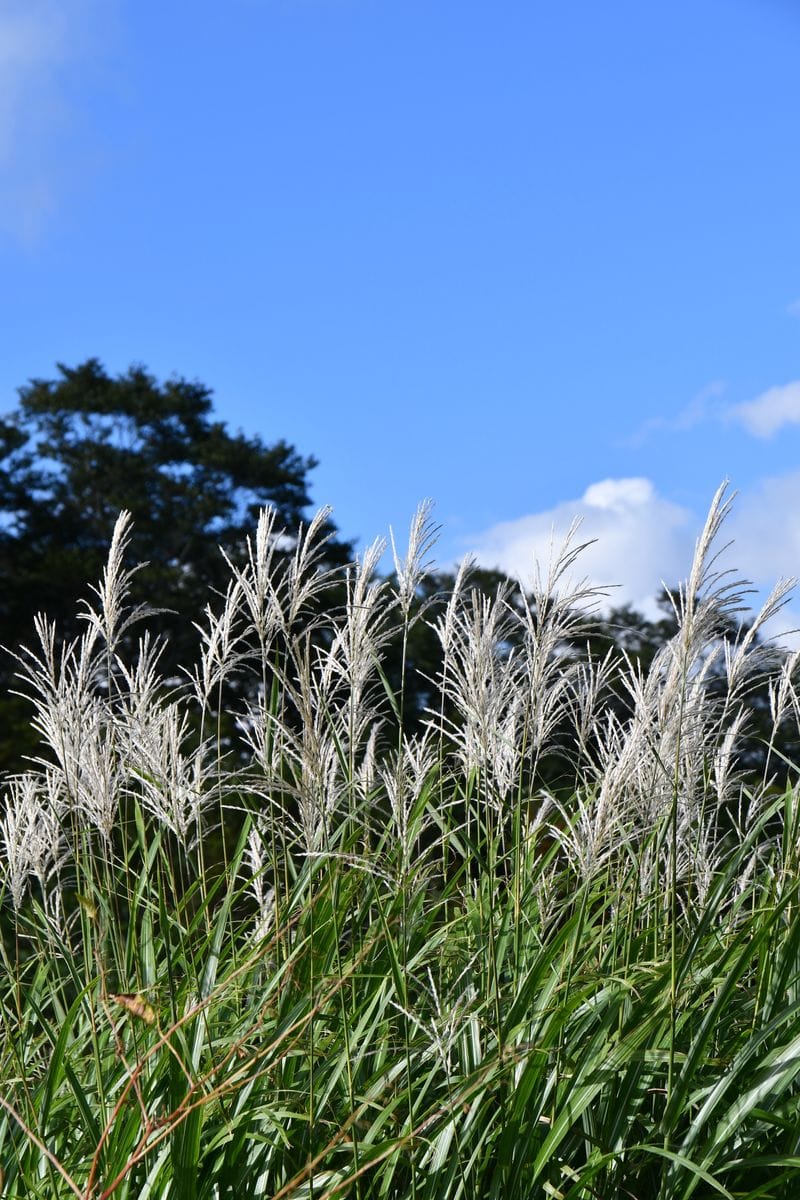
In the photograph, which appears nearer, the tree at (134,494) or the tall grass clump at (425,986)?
the tall grass clump at (425,986)

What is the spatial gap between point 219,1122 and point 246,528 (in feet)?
61.5

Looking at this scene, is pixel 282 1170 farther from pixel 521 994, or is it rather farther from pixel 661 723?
pixel 661 723

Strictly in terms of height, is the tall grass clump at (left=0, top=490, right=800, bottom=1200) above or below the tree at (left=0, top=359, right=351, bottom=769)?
below

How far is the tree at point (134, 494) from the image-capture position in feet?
63.0

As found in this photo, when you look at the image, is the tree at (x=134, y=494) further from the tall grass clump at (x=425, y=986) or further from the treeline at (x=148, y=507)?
the tall grass clump at (x=425, y=986)

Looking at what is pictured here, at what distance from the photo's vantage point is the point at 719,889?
2318 millimetres

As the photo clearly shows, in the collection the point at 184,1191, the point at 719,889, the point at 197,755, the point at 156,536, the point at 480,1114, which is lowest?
the point at 184,1191

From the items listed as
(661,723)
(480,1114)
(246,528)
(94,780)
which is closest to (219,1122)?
(480,1114)

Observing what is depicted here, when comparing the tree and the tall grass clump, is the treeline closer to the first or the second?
the tree

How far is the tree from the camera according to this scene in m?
19.2

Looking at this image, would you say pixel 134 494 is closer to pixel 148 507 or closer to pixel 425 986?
pixel 148 507

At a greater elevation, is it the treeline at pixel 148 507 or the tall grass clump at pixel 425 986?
the treeline at pixel 148 507

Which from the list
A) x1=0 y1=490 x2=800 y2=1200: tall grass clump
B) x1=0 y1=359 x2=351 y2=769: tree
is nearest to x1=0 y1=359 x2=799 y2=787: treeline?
x1=0 y1=359 x2=351 y2=769: tree

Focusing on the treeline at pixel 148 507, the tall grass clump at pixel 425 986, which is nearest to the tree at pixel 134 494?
the treeline at pixel 148 507
